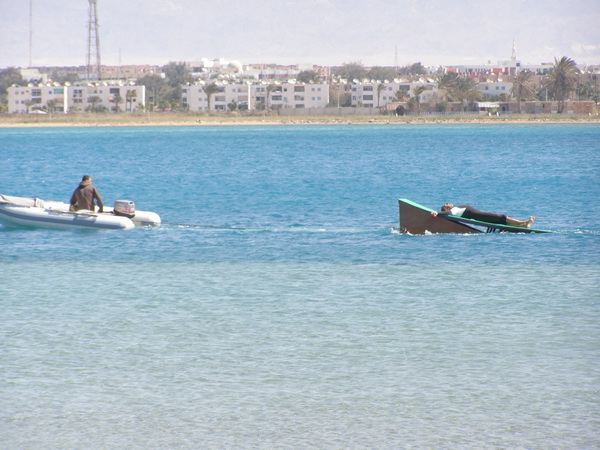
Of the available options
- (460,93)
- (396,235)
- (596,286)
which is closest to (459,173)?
(396,235)

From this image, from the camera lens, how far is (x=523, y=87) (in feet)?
591

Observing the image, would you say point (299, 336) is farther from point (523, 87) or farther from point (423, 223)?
point (523, 87)

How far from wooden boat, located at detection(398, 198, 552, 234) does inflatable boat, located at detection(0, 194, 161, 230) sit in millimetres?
7410

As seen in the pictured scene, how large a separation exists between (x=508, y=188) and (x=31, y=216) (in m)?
30.6

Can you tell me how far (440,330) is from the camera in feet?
45.2

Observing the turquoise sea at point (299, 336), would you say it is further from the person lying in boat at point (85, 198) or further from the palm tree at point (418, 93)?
the palm tree at point (418, 93)

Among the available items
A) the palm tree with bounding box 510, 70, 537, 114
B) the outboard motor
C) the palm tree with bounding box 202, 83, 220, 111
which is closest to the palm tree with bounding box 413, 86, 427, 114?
the palm tree with bounding box 510, 70, 537, 114

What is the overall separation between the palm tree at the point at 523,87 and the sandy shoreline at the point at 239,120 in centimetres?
568

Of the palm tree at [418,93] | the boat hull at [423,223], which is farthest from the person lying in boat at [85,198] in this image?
the palm tree at [418,93]

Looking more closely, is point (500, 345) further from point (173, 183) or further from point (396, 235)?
point (173, 183)

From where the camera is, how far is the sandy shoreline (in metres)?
177

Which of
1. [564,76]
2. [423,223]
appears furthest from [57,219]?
[564,76]

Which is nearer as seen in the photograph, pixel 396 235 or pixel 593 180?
pixel 396 235

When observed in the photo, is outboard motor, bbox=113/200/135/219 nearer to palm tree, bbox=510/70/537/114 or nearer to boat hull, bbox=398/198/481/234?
boat hull, bbox=398/198/481/234
